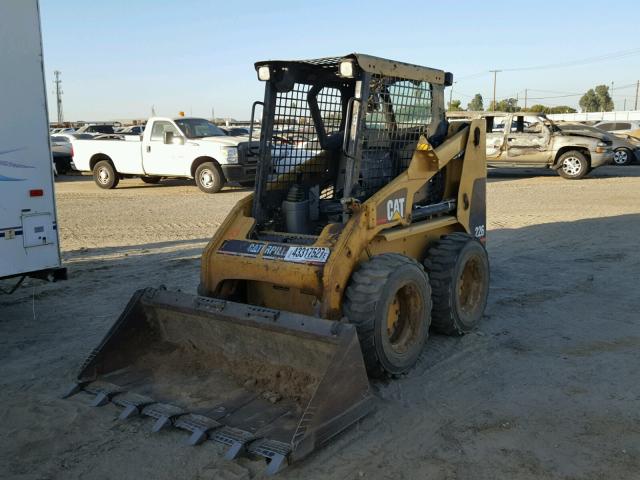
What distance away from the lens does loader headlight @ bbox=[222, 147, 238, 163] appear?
50.1 ft

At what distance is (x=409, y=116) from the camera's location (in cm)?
554

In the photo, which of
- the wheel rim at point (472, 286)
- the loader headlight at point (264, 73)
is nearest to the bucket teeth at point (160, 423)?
the loader headlight at point (264, 73)

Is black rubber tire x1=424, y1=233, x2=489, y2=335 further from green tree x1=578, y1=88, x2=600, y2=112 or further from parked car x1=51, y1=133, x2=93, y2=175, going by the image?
green tree x1=578, y1=88, x2=600, y2=112

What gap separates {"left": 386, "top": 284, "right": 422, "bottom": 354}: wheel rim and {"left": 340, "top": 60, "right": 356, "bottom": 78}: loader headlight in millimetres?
1677

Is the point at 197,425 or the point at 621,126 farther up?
the point at 621,126

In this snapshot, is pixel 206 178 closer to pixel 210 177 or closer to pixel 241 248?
pixel 210 177

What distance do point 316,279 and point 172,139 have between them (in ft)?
41.0

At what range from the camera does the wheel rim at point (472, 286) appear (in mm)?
5895

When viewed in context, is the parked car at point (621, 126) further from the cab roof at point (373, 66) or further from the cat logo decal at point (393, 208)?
the cat logo decal at point (393, 208)

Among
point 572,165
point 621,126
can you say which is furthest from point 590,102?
point 572,165

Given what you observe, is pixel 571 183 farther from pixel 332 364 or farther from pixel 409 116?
pixel 332 364

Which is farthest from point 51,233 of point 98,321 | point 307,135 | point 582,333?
point 582,333

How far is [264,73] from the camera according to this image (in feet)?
17.1

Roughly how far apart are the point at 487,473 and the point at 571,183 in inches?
605
